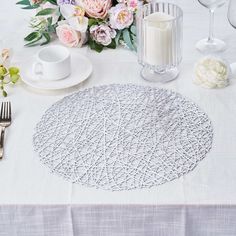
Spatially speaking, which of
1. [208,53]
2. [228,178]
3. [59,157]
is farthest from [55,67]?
[228,178]

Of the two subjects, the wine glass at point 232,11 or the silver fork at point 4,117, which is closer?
the silver fork at point 4,117

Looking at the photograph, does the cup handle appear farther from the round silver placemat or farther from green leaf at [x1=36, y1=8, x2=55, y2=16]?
green leaf at [x1=36, y1=8, x2=55, y2=16]

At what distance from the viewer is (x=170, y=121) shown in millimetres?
1406

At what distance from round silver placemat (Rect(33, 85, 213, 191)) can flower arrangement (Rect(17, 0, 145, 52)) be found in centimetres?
21

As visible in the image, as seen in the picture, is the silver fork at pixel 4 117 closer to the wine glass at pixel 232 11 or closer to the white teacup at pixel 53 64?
the white teacup at pixel 53 64

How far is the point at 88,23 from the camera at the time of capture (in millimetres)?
1704

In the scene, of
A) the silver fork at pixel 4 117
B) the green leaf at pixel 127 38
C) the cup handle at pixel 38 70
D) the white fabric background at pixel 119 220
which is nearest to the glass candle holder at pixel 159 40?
the green leaf at pixel 127 38

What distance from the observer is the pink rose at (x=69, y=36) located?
5.60ft

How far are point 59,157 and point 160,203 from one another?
9.9 inches

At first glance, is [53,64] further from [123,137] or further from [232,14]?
[232,14]

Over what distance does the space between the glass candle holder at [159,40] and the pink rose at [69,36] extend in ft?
0.68

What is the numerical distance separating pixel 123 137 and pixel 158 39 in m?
0.31

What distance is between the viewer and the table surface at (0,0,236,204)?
3.92ft

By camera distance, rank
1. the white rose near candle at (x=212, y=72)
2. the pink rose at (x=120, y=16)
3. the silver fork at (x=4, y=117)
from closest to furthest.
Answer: the silver fork at (x=4, y=117)
the white rose near candle at (x=212, y=72)
the pink rose at (x=120, y=16)
